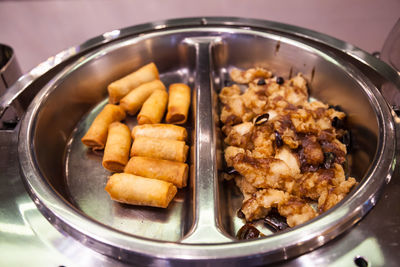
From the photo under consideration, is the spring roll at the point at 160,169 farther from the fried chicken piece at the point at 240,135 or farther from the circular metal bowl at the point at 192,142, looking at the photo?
the fried chicken piece at the point at 240,135

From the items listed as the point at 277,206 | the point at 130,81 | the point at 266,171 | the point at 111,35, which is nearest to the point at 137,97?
the point at 130,81

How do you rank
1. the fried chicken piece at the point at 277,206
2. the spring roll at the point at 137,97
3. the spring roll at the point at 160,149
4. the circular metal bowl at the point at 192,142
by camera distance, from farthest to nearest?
the spring roll at the point at 137,97, the spring roll at the point at 160,149, the fried chicken piece at the point at 277,206, the circular metal bowl at the point at 192,142

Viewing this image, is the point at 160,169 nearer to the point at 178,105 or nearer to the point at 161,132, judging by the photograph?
the point at 161,132

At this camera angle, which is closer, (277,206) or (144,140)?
(277,206)

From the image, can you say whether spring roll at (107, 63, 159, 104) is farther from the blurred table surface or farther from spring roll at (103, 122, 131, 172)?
the blurred table surface

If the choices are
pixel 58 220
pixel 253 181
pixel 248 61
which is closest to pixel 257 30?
pixel 248 61

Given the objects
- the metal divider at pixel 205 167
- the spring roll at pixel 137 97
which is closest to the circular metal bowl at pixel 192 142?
the metal divider at pixel 205 167
